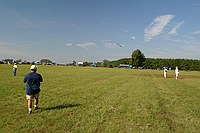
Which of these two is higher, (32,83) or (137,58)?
A: (137,58)

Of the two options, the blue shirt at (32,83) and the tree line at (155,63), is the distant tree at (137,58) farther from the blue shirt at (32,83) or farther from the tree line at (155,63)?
the blue shirt at (32,83)

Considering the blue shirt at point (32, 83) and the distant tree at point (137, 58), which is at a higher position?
the distant tree at point (137, 58)

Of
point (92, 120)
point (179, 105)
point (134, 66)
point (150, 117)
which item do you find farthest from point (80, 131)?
point (134, 66)

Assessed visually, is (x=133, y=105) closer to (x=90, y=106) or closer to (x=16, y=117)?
(x=90, y=106)

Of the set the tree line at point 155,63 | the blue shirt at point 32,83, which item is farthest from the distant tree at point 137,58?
the blue shirt at point 32,83

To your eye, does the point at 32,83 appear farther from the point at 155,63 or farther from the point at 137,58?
the point at 155,63

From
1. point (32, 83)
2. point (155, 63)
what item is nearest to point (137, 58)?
point (155, 63)

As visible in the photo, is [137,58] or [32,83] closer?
[32,83]

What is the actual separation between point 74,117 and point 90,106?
87.2 inches

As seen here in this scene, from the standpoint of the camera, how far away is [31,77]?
965cm

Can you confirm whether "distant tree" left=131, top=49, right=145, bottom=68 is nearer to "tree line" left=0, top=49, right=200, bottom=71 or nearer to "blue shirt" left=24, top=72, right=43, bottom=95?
"tree line" left=0, top=49, right=200, bottom=71

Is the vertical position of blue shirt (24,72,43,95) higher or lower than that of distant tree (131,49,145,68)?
lower

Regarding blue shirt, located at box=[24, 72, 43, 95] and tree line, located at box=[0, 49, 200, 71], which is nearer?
blue shirt, located at box=[24, 72, 43, 95]

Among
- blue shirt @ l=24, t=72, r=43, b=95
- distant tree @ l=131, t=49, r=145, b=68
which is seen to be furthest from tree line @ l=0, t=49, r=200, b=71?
blue shirt @ l=24, t=72, r=43, b=95
